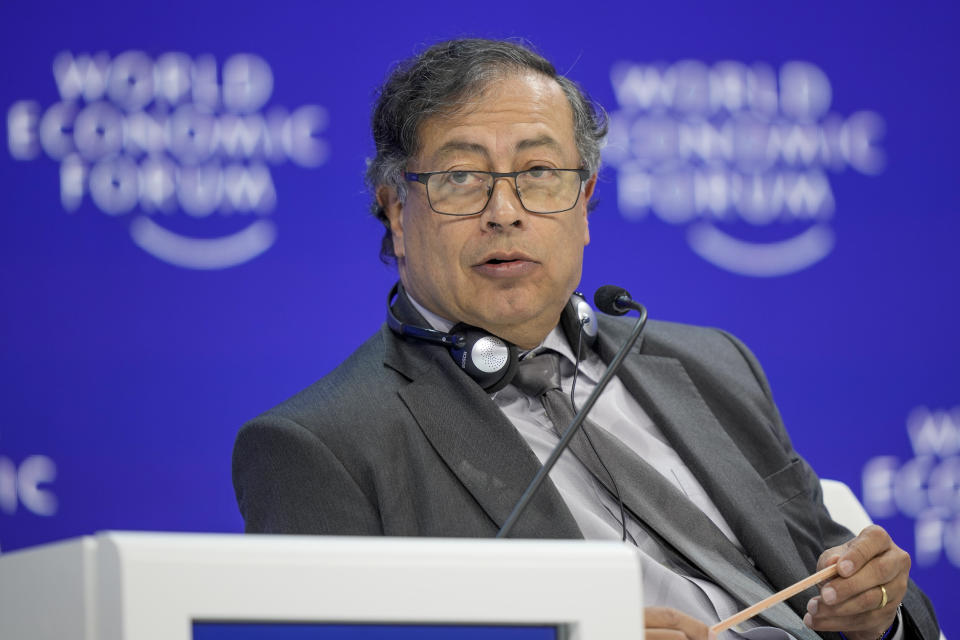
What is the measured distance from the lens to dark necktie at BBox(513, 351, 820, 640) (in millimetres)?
1692

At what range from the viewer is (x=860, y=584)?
1.57m

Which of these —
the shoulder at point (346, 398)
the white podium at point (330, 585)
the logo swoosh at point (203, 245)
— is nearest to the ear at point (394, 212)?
the shoulder at point (346, 398)

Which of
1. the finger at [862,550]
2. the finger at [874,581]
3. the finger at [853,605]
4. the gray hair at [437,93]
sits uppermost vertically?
the gray hair at [437,93]

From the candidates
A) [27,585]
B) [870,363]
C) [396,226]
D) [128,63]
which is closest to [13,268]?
[128,63]

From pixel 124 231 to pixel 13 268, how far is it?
254 millimetres

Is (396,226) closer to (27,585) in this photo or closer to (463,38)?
(463,38)

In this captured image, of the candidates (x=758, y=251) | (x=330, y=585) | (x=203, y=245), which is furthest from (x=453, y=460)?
(x=758, y=251)

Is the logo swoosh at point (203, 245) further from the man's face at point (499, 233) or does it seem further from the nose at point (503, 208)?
the nose at point (503, 208)

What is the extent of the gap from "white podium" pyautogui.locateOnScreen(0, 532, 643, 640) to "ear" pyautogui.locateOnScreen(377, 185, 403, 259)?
4.06 feet

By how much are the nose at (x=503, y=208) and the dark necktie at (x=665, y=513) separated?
260 mm

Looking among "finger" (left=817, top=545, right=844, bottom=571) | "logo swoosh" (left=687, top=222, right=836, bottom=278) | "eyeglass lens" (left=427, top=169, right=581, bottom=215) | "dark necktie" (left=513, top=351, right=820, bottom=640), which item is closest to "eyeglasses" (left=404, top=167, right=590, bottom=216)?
"eyeglass lens" (left=427, top=169, right=581, bottom=215)

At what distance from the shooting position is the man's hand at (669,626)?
1.24m

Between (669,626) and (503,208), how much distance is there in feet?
2.64

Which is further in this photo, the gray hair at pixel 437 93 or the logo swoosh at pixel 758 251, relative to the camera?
the logo swoosh at pixel 758 251
